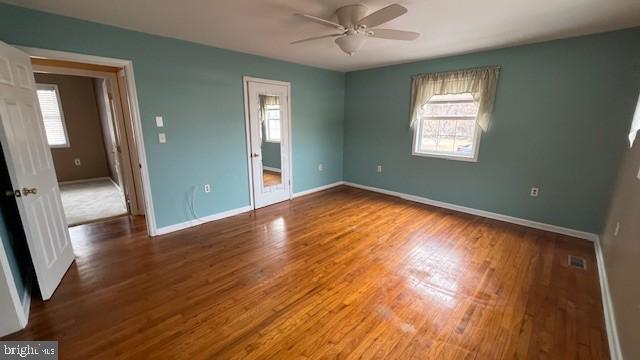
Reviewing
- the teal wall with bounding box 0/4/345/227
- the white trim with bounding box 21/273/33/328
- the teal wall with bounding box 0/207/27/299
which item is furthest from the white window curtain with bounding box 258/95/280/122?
the white trim with bounding box 21/273/33/328

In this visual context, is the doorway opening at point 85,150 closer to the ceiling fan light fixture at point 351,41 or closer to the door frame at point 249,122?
the door frame at point 249,122

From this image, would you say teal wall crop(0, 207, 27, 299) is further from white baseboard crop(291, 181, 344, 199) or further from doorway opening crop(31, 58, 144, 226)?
white baseboard crop(291, 181, 344, 199)

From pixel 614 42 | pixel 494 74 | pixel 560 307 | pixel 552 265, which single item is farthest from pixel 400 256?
pixel 614 42

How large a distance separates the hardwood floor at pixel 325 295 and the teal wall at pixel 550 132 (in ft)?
1.62

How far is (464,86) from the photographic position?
3775 mm

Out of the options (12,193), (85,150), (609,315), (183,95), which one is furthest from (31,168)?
(85,150)

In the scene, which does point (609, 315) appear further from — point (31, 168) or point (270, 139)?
point (31, 168)

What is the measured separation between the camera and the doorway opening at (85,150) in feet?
13.1

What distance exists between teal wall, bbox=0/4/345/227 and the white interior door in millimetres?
169

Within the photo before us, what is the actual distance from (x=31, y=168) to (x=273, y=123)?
289 cm

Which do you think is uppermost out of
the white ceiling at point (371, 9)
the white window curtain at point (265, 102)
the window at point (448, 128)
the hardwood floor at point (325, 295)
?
the white ceiling at point (371, 9)

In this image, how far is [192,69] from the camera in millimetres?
3279

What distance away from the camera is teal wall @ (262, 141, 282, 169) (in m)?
4.30

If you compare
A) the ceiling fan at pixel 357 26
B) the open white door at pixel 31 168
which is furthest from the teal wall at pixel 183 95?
the ceiling fan at pixel 357 26
